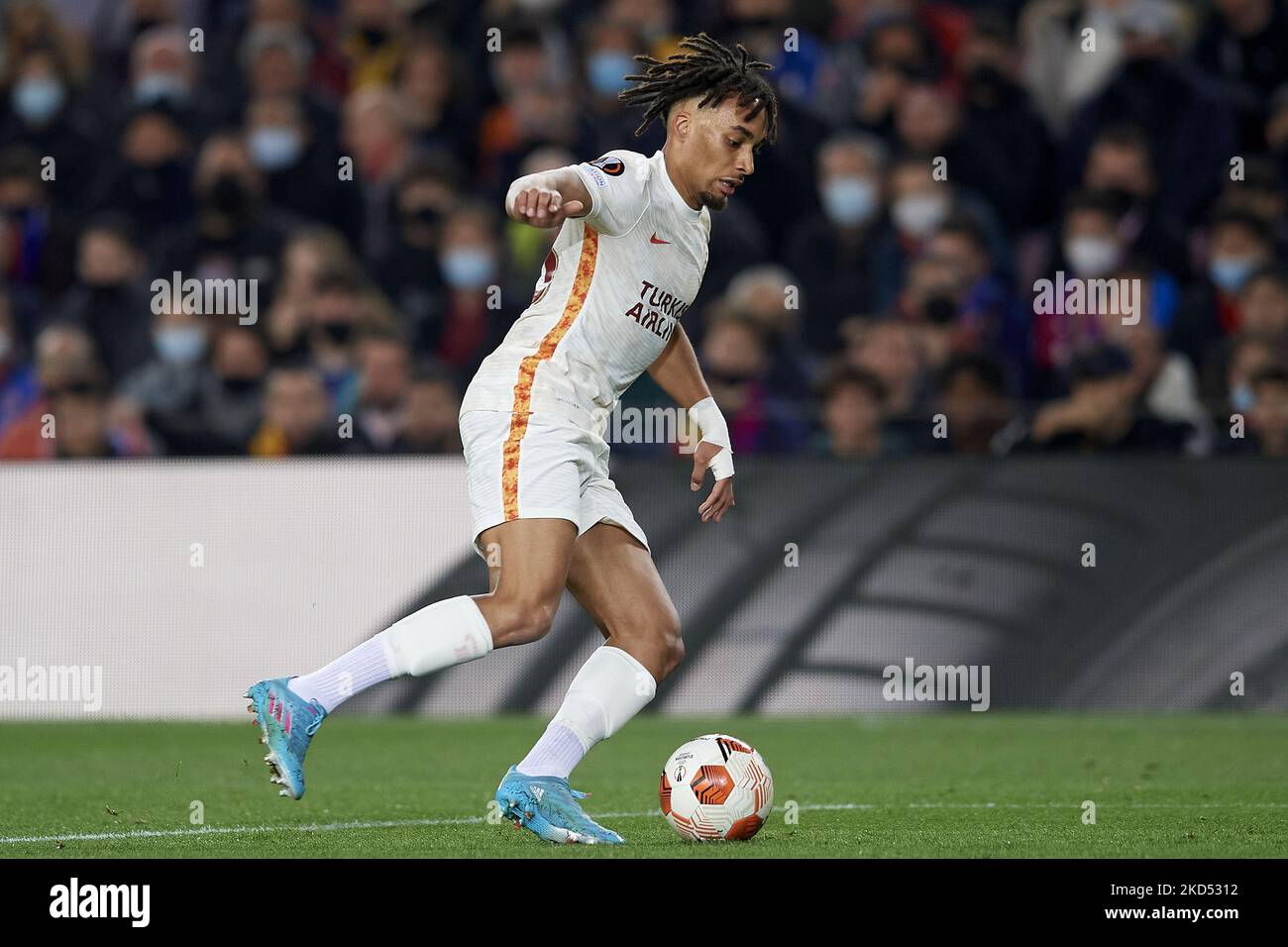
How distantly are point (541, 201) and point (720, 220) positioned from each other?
283 inches

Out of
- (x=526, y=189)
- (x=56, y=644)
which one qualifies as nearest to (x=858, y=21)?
(x=56, y=644)

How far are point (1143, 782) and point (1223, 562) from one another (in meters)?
3.08

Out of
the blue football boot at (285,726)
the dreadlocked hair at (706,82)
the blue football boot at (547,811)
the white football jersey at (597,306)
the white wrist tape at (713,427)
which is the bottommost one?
the blue football boot at (547,811)

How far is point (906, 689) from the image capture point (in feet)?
34.7

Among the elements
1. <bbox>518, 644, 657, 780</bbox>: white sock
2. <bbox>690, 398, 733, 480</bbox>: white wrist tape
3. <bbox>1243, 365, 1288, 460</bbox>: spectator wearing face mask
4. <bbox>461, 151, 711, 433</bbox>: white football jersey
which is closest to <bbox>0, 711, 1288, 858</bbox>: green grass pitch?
<bbox>518, 644, 657, 780</bbox>: white sock

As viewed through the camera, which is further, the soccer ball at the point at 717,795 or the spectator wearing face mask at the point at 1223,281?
the spectator wearing face mask at the point at 1223,281

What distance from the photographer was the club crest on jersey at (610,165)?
5781 mm

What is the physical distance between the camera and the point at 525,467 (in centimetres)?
578

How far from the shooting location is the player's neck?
6.01 metres

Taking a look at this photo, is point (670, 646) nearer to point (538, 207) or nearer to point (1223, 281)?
point (538, 207)

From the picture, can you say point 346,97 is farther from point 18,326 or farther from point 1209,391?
point 1209,391

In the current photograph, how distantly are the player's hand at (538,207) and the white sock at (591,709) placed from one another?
1.43 meters

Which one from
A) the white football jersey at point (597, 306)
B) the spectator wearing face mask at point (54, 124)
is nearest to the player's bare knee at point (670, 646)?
the white football jersey at point (597, 306)

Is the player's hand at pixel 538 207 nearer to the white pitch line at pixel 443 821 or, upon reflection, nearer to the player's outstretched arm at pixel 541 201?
the player's outstretched arm at pixel 541 201
